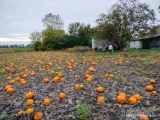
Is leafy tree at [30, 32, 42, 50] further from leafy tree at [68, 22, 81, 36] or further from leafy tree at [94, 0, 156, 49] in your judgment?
leafy tree at [94, 0, 156, 49]

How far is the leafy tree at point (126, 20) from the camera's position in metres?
23.8

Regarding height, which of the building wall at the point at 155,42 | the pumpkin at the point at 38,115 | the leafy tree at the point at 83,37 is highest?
the leafy tree at the point at 83,37

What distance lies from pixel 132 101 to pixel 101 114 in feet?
2.09

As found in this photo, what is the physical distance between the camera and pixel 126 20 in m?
23.8

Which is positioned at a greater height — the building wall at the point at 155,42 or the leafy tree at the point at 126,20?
the leafy tree at the point at 126,20

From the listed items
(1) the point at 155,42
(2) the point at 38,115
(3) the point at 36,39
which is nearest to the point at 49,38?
(3) the point at 36,39

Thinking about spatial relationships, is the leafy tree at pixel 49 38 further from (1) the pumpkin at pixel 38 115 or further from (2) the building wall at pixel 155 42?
(1) the pumpkin at pixel 38 115

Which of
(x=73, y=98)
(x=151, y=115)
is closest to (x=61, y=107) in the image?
(x=73, y=98)

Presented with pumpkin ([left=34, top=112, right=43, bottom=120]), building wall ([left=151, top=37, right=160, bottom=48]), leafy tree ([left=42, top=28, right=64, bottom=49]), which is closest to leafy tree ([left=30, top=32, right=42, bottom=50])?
leafy tree ([left=42, top=28, right=64, bottom=49])

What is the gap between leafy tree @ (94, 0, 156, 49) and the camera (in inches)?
936

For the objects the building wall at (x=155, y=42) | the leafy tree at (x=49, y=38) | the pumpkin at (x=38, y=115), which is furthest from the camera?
the leafy tree at (x=49, y=38)

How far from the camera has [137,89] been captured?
3.40 m

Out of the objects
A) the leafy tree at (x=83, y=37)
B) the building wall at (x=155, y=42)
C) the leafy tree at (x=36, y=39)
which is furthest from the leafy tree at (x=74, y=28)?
the building wall at (x=155, y=42)

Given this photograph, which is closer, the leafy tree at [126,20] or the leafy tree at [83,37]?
the leafy tree at [126,20]
